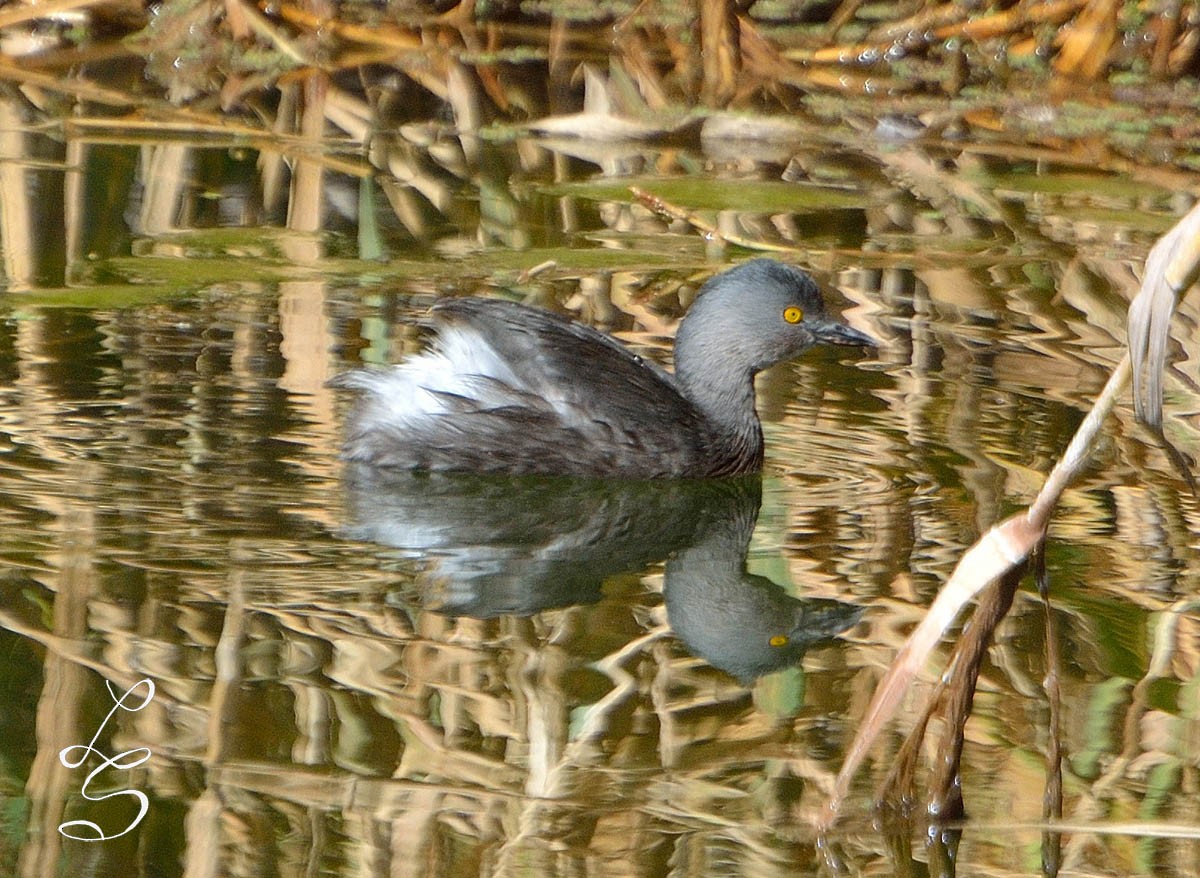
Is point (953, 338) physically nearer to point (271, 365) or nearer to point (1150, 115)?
point (271, 365)

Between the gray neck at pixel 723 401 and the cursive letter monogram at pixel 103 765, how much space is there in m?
2.05

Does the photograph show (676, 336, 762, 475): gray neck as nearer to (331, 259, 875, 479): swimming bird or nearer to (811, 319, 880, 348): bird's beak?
(331, 259, 875, 479): swimming bird

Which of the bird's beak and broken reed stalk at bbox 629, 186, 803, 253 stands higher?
broken reed stalk at bbox 629, 186, 803, 253

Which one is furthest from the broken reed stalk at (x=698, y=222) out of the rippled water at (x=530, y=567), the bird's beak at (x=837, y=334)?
the bird's beak at (x=837, y=334)

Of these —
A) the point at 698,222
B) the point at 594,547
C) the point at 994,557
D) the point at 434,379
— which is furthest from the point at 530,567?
the point at 698,222

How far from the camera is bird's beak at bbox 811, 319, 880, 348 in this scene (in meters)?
5.25

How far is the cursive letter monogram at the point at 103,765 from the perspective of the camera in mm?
2820

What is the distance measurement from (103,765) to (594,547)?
1605 mm

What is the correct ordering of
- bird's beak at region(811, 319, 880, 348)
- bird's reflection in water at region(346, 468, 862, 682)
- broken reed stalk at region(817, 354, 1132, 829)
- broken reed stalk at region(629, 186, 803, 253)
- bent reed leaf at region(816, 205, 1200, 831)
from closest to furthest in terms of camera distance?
1. bent reed leaf at region(816, 205, 1200, 831)
2. broken reed stalk at region(817, 354, 1132, 829)
3. bird's reflection in water at region(346, 468, 862, 682)
4. bird's beak at region(811, 319, 880, 348)
5. broken reed stalk at region(629, 186, 803, 253)

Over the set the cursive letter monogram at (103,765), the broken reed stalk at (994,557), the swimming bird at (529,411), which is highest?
the swimming bird at (529,411)

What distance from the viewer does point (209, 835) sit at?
2820mm

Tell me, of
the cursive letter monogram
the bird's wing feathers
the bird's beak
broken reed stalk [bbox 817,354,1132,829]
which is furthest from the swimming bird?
broken reed stalk [bbox 817,354,1132,829]

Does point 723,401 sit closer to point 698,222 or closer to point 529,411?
point 529,411

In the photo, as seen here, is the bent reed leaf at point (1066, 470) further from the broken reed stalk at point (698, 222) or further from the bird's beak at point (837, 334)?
the broken reed stalk at point (698, 222)
